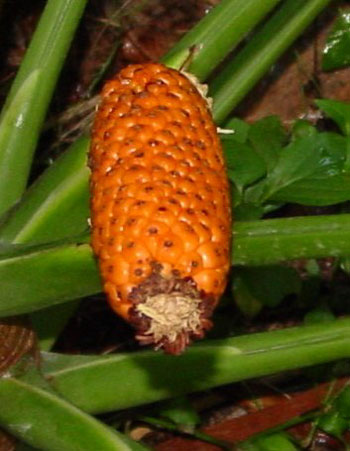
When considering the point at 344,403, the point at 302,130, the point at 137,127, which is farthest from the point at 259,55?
the point at 344,403

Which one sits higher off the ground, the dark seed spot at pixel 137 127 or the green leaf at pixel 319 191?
the dark seed spot at pixel 137 127

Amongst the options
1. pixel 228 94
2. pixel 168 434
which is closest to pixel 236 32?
pixel 228 94

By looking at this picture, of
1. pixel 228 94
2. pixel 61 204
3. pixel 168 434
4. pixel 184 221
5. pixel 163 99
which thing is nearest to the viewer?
pixel 184 221

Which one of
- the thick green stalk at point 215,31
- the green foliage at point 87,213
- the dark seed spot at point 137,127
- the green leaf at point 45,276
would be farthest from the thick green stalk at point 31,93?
the dark seed spot at point 137,127

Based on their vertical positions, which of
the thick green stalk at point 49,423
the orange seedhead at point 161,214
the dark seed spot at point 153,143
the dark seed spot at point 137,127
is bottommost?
the thick green stalk at point 49,423

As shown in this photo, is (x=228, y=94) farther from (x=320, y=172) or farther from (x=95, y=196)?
(x=95, y=196)

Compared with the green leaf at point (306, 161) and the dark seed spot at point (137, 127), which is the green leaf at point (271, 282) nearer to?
the green leaf at point (306, 161)

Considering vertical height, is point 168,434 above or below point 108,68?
below
